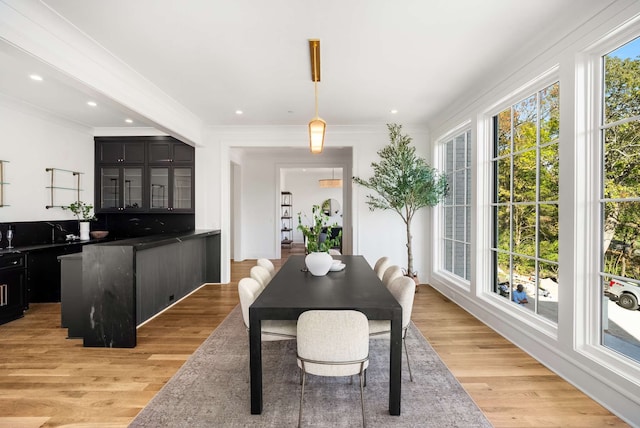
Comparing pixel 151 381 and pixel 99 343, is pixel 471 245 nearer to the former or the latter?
pixel 151 381

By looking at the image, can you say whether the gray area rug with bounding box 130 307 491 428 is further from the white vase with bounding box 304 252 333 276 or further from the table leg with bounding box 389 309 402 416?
the white vase with bounding box 304 252 333 276

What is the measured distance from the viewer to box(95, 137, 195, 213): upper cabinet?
18.6 feet

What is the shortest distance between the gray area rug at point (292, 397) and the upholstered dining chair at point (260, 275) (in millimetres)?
639

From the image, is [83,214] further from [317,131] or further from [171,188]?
[317,131]

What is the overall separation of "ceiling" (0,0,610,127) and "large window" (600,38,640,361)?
1.64 feet

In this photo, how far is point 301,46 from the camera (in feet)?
9.59

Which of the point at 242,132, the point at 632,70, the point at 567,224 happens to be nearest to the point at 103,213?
the point at 242,132

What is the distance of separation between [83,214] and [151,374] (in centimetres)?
402

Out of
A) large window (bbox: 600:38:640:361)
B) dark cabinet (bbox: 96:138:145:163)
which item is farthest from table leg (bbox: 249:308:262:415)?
dark cabinet (bbox: 96:138:145:163)

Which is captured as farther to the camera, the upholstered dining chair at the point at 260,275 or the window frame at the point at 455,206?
the window frame at the point at 455,206

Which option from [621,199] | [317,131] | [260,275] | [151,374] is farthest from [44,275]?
[621,199]

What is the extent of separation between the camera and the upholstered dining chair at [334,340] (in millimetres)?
1826

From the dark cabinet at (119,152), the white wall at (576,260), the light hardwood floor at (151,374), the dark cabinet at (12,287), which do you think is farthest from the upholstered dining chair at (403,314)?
the dark cabinet at (119,152)

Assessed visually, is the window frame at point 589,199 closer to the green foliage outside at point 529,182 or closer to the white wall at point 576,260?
the white wall at point 576,260
